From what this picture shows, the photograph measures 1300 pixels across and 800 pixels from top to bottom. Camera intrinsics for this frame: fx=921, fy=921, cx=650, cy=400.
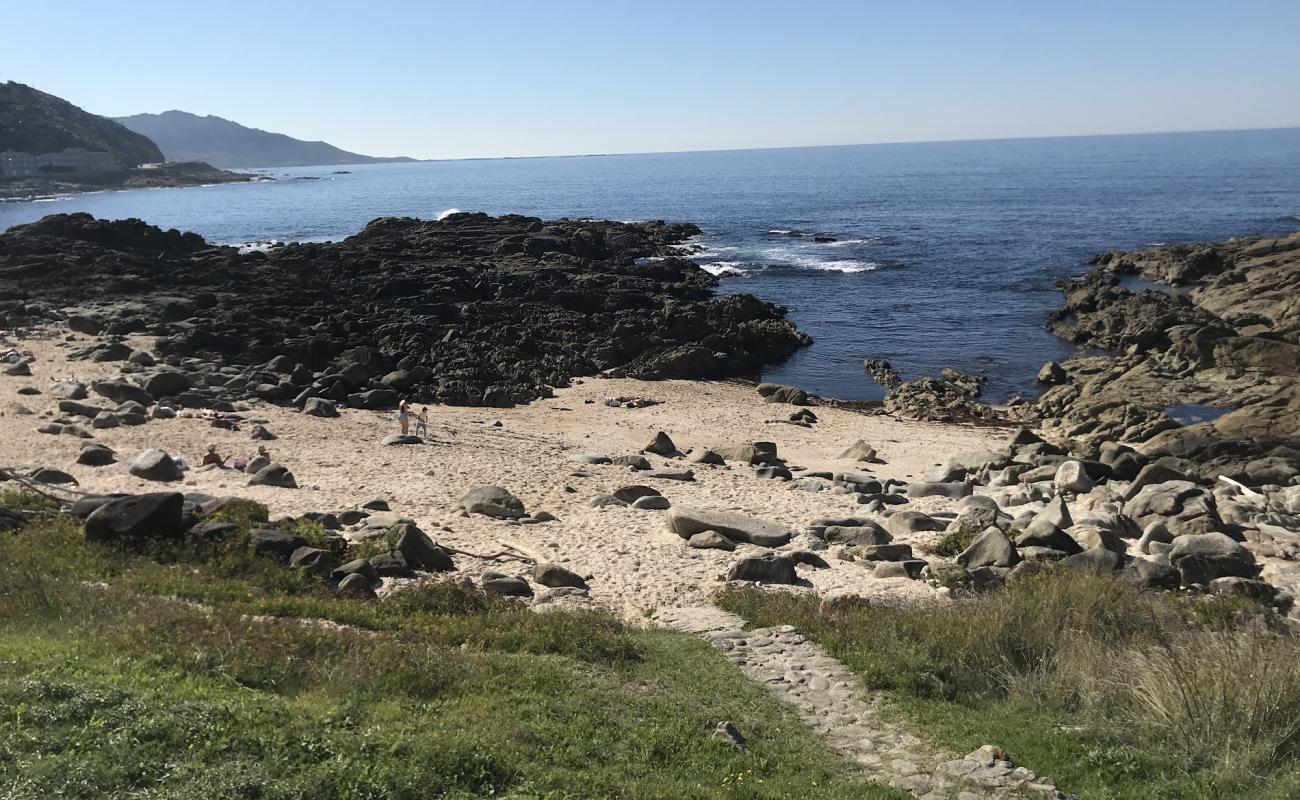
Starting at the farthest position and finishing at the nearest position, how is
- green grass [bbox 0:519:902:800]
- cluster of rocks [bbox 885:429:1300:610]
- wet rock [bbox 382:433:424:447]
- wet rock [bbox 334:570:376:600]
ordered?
wet rock [bbox 382:433:424:447] → cluster of rocks [bbox 885:429:1300:610] → wet rock [bbox 334:570:376:600] → green grass [bbox 0:519:902:800]

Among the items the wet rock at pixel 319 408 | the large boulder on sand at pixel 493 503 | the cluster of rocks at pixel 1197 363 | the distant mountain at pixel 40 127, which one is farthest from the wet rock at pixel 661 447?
the distant mountain at pixel 40 127

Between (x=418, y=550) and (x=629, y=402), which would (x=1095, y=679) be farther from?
(x=629, y=402)

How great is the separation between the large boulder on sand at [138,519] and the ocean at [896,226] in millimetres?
26442

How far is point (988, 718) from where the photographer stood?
9.98m

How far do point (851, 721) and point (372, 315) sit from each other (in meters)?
36.9

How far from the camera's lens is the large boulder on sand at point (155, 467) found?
20531 millimetres

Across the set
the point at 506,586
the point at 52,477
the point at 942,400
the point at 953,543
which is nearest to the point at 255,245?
the point at 942,400

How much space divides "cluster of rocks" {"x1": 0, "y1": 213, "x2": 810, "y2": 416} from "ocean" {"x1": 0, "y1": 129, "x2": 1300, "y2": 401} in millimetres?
5184

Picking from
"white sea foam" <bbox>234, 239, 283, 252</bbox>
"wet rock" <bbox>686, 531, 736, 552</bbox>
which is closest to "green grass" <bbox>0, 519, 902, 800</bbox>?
"wet rock" <bbox>686, 531, 736, 552</bbox>

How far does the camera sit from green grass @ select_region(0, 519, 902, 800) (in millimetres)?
7055

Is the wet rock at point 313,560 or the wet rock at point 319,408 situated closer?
the wet rock at point 313,560

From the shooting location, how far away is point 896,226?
8944 cm

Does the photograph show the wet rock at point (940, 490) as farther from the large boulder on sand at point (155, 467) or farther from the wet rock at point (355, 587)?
the large boulder on sand at point (155, 467)

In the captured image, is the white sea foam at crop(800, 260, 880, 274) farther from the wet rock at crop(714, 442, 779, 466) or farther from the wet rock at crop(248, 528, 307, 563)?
the wet rock at crop(248, 528, 307, 563)
